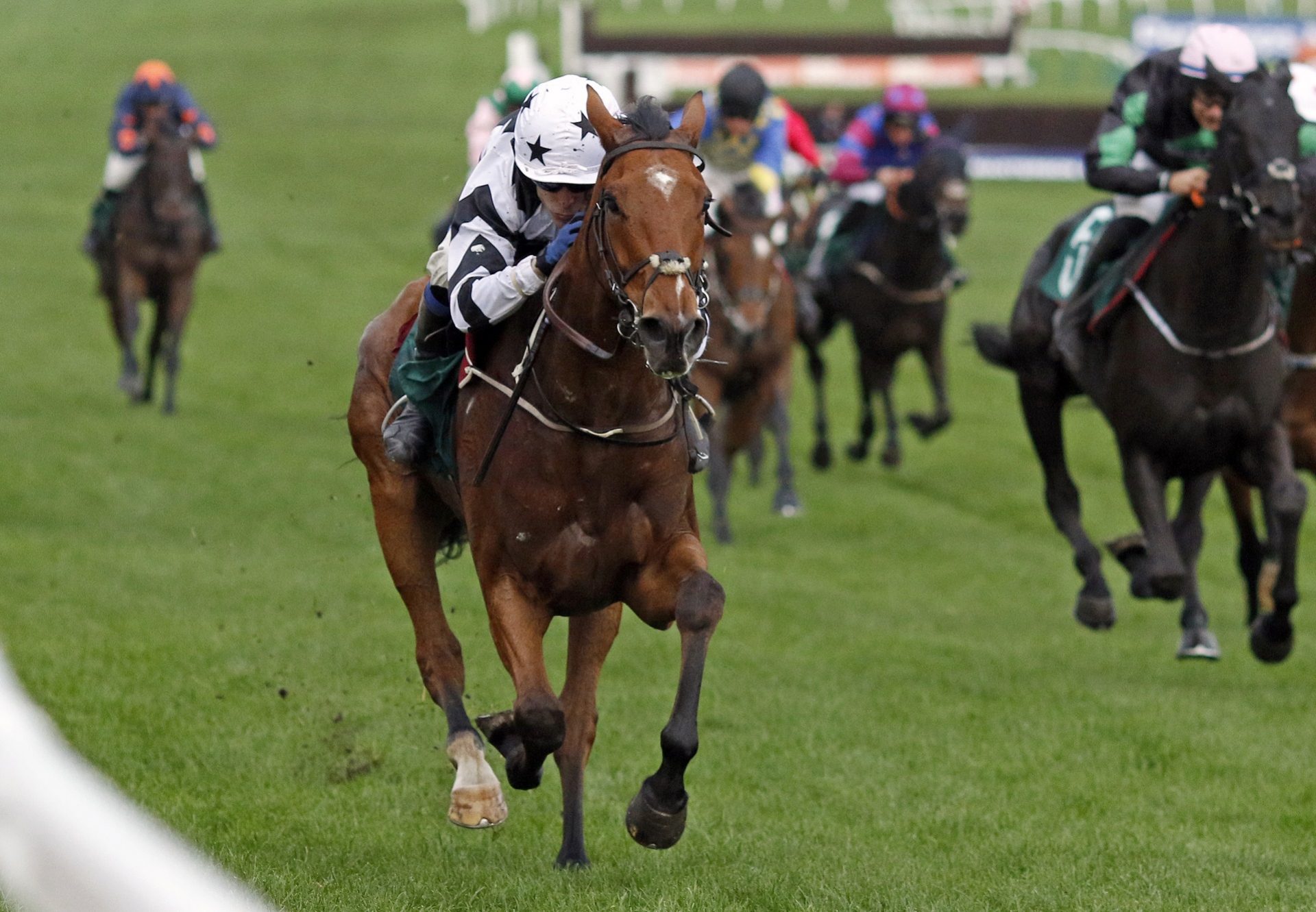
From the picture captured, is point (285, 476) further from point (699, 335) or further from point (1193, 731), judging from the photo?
point (699, 335)

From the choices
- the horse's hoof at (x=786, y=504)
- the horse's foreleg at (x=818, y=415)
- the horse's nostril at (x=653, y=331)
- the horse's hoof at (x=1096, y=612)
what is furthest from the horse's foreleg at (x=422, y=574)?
the horse's foreleg at (x=818, y=415)

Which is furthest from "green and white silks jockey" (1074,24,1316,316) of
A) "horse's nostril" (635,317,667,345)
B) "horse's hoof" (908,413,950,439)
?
"horse's hoof" (908,413,950,439)

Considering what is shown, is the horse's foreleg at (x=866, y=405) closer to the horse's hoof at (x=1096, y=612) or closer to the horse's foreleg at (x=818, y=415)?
the horse's foreleg at (x=818, y=415)

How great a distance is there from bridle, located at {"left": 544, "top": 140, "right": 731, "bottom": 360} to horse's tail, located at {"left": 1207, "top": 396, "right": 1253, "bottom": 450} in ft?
10.1

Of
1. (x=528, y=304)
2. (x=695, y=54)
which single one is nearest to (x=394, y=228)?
(x=695, y=54)

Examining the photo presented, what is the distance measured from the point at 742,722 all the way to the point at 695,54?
868 inches

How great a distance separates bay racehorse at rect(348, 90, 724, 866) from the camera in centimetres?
440

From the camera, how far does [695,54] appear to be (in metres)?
28.5

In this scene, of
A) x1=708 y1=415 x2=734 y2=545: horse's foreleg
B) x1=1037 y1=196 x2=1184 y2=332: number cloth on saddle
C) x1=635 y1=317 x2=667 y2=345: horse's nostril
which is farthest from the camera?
x1=708 y1=415 x2=734 y2=545: horse's foreleg

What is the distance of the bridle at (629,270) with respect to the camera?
4.22 m

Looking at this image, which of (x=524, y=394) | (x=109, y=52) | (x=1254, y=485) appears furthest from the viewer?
(x=109, y=52)

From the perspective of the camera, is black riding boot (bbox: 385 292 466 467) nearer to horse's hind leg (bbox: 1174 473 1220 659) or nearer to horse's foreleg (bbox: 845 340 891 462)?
horse's hind leg (bbox: 1174 473 1220 659)

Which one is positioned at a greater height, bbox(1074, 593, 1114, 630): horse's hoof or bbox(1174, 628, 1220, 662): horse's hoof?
bbox(1074, 593, 1114, 630): horse's hoof

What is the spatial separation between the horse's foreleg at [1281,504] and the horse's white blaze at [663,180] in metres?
3.61
